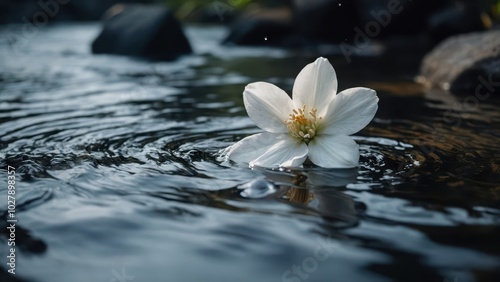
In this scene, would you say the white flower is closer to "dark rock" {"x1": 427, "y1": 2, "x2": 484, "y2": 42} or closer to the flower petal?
the flower petal

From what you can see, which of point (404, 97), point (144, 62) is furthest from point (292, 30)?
point (404, 97)

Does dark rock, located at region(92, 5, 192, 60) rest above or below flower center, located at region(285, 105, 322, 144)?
above

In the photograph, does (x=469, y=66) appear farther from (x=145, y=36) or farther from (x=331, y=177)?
(x=145, y=36)

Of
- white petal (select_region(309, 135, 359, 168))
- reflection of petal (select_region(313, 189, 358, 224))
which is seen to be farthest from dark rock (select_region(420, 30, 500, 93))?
reflection of petal (select_region(313, 189, 358, 224))

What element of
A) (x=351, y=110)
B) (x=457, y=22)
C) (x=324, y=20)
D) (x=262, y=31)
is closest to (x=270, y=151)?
(x=351, y=110)

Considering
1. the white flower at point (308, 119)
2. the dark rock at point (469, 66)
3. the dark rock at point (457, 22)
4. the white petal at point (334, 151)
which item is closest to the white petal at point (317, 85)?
the white flower at point (308, 119)

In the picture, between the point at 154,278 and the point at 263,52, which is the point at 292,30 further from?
the point at 154,278
